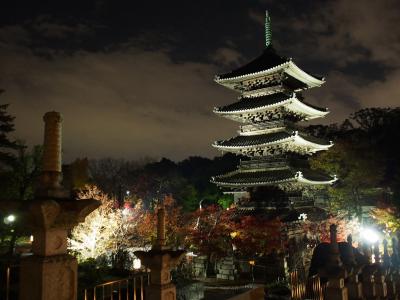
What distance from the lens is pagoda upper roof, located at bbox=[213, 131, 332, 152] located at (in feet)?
83.3

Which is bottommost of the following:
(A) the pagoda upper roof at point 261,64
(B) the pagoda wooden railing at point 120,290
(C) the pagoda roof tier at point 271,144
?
(B) the pagoda wooden railing at point 120,290

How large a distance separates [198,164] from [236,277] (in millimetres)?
66455

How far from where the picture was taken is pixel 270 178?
2531cm

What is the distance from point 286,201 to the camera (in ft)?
83.3

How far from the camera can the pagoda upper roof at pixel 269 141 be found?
25391 mm

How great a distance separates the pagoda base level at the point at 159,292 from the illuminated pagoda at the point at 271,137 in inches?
713

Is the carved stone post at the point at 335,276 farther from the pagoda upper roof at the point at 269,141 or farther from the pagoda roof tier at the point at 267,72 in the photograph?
the pagoda roof tier at the point at 267,72

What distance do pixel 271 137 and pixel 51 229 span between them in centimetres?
2256

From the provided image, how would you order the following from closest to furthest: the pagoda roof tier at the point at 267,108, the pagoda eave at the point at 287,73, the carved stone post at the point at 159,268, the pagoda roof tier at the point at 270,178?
1. the carved stone post at the point at 159,268
2. the pagoda roof tier at the point at 270,178
3. the pagoda roof tier at the point at 267,108
4. the pagoda eave at the point at 287,73

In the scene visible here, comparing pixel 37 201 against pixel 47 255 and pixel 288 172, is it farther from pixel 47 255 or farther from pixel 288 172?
pixel 288 172

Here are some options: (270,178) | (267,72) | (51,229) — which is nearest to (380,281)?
(51,229)

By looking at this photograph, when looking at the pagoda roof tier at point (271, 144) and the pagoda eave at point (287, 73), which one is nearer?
the pagoda roof tier at point (271, 144)

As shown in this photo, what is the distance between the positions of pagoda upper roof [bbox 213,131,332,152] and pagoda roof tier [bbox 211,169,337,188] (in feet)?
6.37

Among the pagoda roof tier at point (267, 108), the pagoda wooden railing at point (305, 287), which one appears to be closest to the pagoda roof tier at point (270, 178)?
the pagoda roof tier at point (267, 108)
